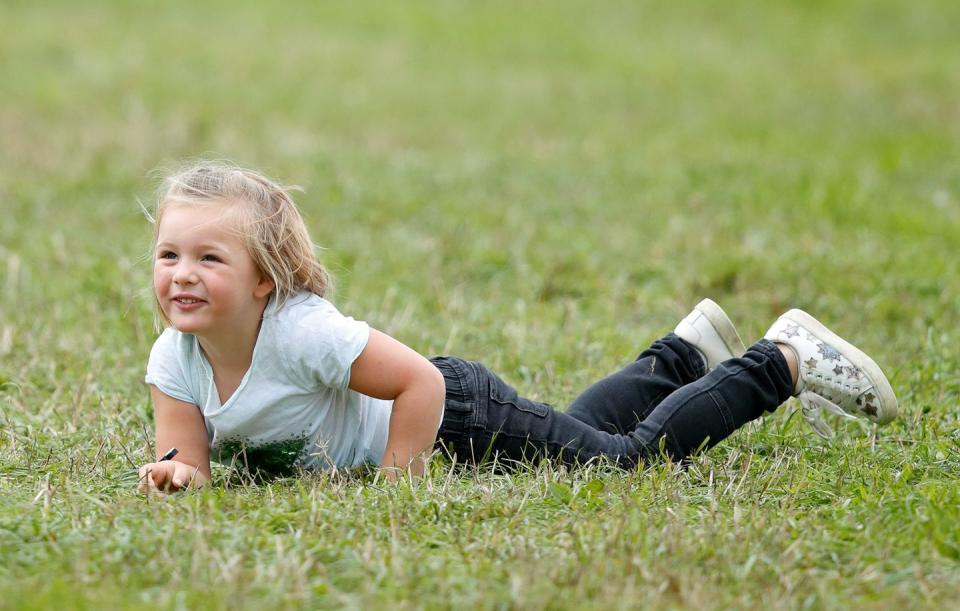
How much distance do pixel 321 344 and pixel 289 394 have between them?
0.20 meters

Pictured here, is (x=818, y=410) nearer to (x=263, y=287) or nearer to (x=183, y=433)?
(x=263, y=287)

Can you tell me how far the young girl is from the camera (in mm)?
3596

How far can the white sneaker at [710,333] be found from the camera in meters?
4.37

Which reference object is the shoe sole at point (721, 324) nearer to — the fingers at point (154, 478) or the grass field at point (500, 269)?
the grass field at point (500, 269)

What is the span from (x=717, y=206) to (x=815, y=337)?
170 inches

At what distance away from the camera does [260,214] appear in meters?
3.66

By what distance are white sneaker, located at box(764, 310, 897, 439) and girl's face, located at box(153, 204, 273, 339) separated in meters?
1.71

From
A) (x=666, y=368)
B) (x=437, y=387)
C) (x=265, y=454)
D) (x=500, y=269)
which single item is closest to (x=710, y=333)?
(x=666, y=368)

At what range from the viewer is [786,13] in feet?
A: 64.2

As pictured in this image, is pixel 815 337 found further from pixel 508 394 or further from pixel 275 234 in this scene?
pixel 275 234

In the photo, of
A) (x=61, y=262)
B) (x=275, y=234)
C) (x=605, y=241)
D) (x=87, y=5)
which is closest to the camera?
(x=275, y=234)

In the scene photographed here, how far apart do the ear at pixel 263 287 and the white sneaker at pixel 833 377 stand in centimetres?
160

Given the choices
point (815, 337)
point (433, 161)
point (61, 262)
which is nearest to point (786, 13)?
point (433, 161)

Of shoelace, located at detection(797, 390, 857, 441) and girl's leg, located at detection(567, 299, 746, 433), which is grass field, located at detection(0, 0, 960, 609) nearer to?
shoelace, located at detection(797, 390, 857, 441)
